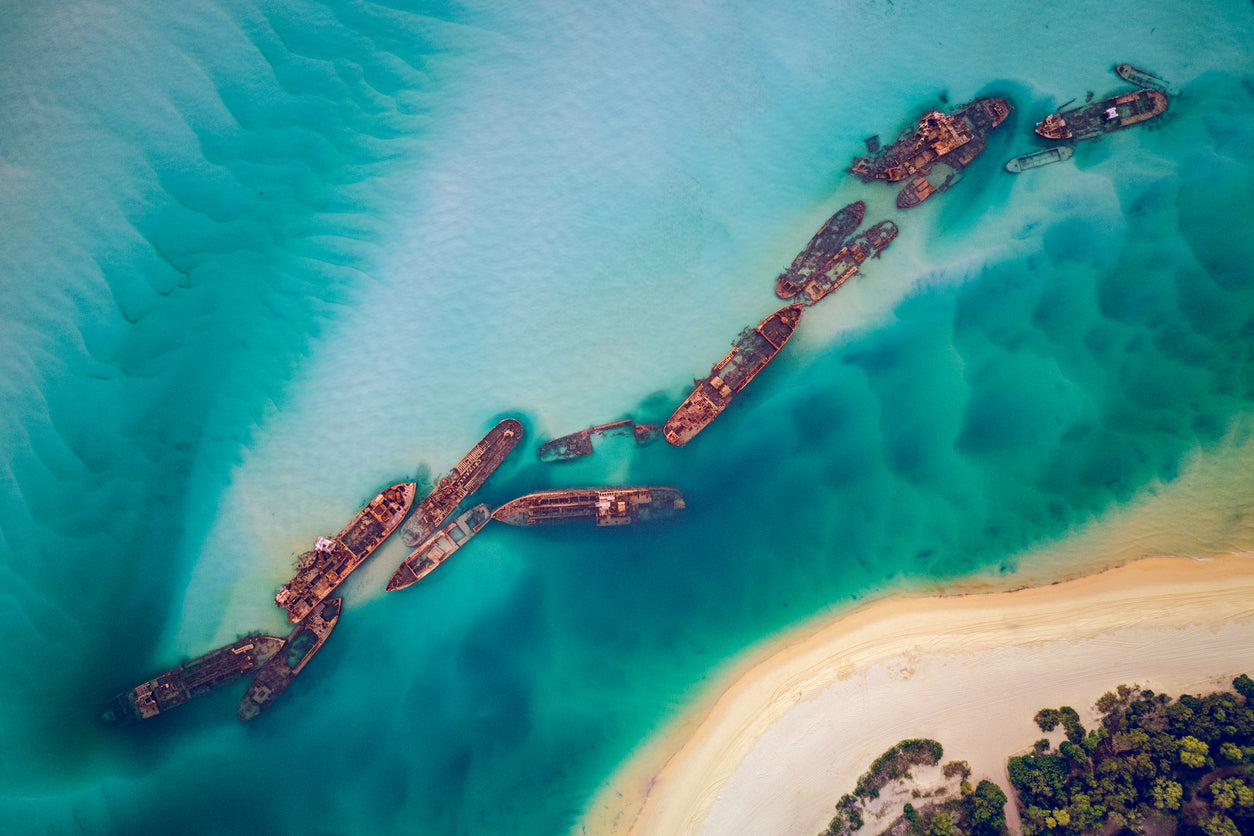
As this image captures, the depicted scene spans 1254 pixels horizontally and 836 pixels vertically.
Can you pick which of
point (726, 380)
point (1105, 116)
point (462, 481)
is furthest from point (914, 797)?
point (1105, 116)

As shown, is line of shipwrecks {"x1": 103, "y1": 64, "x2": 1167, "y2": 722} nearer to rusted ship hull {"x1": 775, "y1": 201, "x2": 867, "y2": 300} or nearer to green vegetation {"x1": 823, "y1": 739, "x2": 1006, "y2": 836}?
rusted ship hull {"x1": 775, "y1": 201, "x2": 867, "y2": 300}

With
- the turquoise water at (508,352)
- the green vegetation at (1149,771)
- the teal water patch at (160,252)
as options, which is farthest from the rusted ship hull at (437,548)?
the green vegetation at (1149,771)

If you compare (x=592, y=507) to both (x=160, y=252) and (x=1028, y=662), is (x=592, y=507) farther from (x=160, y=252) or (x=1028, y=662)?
(x=160, y=252)

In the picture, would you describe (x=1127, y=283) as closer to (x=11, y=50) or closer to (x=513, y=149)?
(x=513, y=149)

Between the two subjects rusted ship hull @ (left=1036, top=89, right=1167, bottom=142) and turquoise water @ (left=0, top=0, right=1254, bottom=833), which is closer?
rusted ship hull @ (left=1036, top=89, right=1167, bottom=142)

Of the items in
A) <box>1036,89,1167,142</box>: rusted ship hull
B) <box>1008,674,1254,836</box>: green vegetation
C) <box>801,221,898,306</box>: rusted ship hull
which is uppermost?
<box>1036,89,1167,142</box>: rusted ship hull

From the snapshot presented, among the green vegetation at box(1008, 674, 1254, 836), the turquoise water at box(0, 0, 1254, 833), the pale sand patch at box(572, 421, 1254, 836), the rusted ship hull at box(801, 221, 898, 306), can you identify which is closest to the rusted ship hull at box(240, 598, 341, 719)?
the turquoise water at box(0, 0, 1254, 833)

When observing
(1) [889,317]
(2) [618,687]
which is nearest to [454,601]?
(2) [618,687]

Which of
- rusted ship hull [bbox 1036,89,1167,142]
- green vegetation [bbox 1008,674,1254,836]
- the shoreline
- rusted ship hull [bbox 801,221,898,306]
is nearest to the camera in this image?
green vegetation [bbox 1008,674,1254,836]
